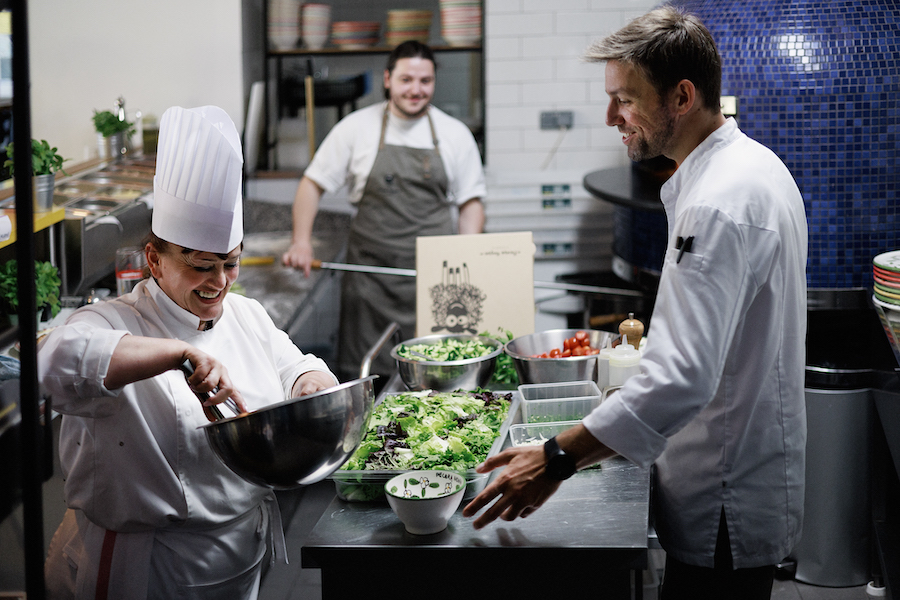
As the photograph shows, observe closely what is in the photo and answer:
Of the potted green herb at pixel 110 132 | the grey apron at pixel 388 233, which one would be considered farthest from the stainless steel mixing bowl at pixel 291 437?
the potted green herb at pixel 110 132

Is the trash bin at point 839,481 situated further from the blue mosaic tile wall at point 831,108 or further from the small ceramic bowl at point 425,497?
the small ceramic bowl at point 425,497

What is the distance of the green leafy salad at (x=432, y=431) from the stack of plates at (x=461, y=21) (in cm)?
346

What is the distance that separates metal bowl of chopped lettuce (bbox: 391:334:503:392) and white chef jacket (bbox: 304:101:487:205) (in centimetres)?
173

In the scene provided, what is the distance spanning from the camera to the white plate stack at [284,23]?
5.23 metres

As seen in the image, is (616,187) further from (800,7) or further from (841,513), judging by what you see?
(841,513)

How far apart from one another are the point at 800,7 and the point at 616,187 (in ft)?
3.58

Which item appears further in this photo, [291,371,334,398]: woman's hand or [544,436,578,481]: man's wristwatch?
[291,371,334,398]: woman's hand

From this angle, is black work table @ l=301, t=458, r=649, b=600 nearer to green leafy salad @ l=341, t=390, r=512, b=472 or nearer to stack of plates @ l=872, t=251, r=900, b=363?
green leafy salad @ l=341, t=390, r=512, b=472

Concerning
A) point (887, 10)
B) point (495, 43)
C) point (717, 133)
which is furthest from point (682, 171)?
point (495, 43)

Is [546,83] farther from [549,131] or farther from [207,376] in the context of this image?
[207,376]

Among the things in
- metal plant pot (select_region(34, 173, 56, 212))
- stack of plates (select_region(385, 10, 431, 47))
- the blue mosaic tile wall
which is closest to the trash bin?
the blue mosaic tile wall

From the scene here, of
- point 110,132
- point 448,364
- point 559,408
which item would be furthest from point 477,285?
point 110,132

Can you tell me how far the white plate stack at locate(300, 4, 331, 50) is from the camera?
5.23 metres

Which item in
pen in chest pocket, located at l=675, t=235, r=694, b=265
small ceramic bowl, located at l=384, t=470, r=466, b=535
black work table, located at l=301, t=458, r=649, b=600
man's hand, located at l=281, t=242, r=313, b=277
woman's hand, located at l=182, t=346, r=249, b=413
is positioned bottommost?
black work table, located at l=301, t=458, r=649, b=600
